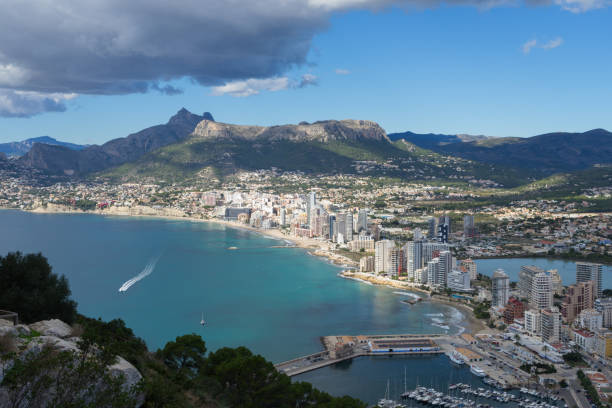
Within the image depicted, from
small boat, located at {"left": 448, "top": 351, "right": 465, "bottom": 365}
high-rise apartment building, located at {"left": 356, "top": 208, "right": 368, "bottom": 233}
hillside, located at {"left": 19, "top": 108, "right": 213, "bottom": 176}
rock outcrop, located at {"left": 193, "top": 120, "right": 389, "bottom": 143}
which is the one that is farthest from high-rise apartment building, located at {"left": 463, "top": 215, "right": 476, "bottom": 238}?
hillside, located at {"left": 19, "top": 108, "right": 213, "bottom": 176}

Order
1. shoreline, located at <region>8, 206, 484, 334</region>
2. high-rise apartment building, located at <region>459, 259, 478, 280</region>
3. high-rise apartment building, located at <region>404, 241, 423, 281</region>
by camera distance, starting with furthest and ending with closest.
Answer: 1. high-rise apartment building, located at <region>404, 241, 423, 281</region>
2. high-rise apartment building, located at <region>459, 259, 478, 280</region>
3. shoreline, located at <region>8, 206, 484, 334</region>

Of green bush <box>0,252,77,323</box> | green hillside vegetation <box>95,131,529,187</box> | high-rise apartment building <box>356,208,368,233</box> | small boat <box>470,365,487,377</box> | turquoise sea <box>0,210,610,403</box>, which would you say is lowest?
small boat <box>470,365,487,377</box>

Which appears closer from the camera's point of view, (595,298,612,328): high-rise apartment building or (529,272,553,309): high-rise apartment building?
(595,298,612,328): high-rise apartment building

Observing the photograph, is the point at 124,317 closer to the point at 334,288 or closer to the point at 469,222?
the point at 334,288

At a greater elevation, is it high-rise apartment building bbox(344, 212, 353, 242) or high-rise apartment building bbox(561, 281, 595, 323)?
high-rise apartment building bbox(344, 212, 353, 242)

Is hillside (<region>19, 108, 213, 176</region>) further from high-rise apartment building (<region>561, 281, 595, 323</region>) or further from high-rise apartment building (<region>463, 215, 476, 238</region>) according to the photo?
high-rise apartment building (<region>561, 281, 595, 323</region>)

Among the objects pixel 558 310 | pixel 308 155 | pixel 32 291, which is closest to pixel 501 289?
pixel 558 310

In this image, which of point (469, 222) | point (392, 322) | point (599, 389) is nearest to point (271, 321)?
point (392, 322)

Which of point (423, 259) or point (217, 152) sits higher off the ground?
point (217, 152)

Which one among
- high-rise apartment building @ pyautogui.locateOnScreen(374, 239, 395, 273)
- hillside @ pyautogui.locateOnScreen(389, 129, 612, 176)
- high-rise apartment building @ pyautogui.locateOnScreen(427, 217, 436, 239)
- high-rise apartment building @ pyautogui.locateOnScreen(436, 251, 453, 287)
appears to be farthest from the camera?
hillside @ pyautogui.locateOnScreen(389, 129, 612, 176)
